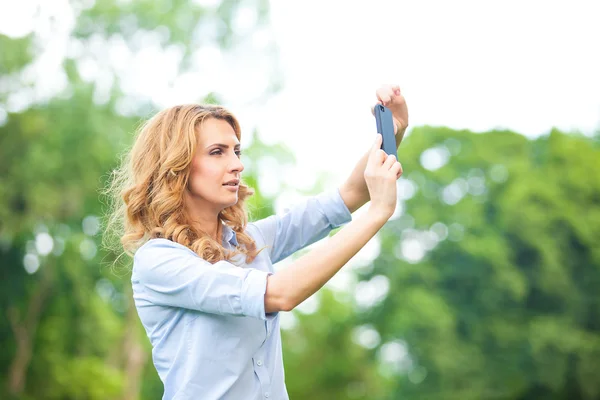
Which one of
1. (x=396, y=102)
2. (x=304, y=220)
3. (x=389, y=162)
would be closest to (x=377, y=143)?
(x=389, y=162)

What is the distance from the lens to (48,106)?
1841cm

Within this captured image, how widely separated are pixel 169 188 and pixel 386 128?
2.35ft

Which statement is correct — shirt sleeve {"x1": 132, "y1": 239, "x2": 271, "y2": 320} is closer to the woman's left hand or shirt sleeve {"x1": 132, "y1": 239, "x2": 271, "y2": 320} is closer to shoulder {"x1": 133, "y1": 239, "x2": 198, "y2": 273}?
shoulder {"x1": 133, "y1": 239, "x2": 198, "y2": 273}

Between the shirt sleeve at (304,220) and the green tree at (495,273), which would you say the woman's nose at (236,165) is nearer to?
the shirt sleeve at (304,220)

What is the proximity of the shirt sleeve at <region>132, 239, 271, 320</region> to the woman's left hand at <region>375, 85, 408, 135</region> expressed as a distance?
912 millimetres

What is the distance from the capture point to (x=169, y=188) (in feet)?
8.59

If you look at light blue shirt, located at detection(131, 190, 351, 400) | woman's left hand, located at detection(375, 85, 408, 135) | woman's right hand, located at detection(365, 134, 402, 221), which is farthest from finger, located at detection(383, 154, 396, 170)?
woman's left hand, located at detection(375, 85, 408, 135)

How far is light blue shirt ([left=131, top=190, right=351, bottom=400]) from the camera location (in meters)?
2.26

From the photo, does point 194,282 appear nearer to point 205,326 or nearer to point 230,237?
point 205,326

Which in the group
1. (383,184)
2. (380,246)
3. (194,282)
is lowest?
(380,246)

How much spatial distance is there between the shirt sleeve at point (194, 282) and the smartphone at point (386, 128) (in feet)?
1.82

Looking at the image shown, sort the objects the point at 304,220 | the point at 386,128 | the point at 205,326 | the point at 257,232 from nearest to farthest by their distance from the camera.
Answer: the point at 205,326 < the point at 386,128 < the point at 257,232 < the point at 304,220

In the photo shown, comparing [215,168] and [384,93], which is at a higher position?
[384,93]

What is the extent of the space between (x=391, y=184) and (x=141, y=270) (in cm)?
79
